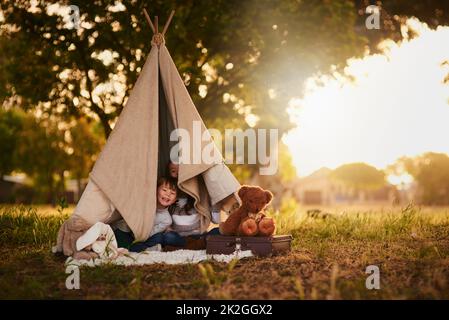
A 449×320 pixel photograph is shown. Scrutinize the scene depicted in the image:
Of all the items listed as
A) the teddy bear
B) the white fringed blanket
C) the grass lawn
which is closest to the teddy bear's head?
the teddy bear

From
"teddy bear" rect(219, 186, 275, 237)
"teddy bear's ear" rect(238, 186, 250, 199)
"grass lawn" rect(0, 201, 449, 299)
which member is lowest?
"grass lawn" rect(0, 201, 449, 299)

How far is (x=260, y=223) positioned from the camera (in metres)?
5.43

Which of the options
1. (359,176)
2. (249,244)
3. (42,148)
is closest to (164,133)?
(249,244)

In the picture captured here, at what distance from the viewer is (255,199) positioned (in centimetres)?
551

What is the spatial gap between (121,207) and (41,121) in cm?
2213

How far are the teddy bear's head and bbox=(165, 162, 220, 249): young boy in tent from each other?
2.37ft

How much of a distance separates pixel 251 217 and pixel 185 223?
3.45 ft

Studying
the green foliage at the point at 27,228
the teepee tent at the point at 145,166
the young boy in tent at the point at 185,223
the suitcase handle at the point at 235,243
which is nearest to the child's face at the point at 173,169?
the young boy in tent at the point at 185,223

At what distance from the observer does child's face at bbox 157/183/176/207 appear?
608cm

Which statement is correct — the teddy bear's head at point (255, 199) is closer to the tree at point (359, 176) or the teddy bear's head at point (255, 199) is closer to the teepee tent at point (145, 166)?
the teepee tent at point (145, 166)

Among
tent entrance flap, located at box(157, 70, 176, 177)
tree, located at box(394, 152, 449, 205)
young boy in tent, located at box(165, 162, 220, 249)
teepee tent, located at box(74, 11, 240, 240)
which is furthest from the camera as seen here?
tree, located at box(394, 152, 449, 205)

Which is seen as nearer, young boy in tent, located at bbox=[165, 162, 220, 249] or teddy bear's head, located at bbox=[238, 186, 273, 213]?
teddy bear's head, located at bbox=[238, 186, 273, 213]

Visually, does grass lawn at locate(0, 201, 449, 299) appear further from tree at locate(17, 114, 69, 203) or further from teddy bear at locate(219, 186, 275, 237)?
tree at locate(17, 114, 69, 203)
